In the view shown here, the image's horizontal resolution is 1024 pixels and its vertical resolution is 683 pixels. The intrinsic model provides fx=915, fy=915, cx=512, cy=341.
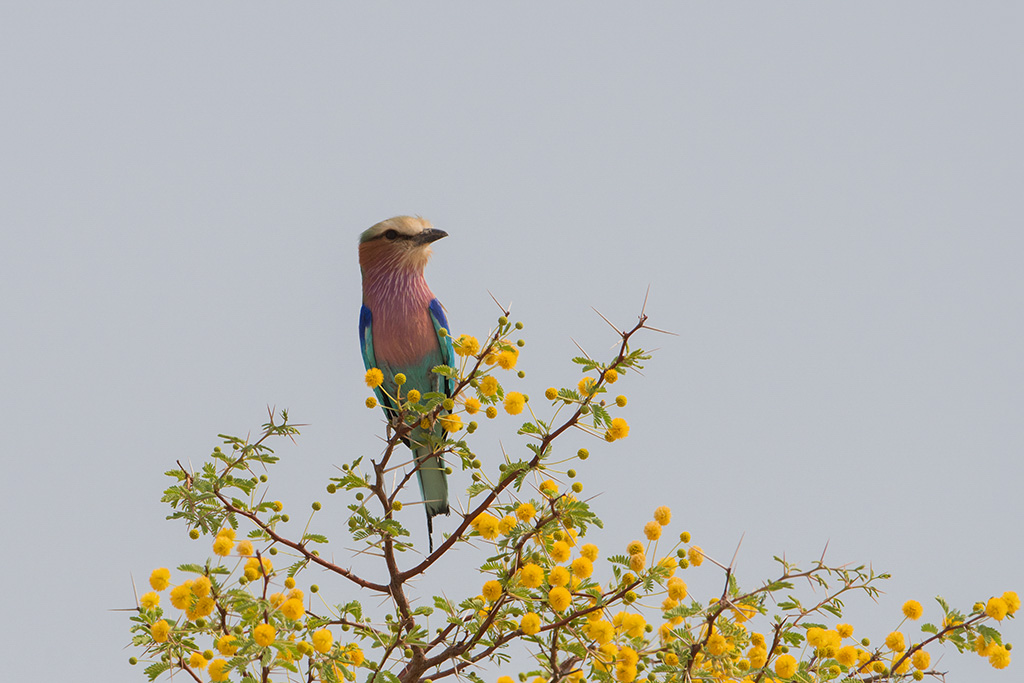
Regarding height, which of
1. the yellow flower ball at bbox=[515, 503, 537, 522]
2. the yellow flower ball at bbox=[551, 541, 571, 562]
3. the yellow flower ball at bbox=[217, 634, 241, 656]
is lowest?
the yellow flower ball at bbox=[217, 634, 241, 656]

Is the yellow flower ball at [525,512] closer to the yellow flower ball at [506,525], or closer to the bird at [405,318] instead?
the yellow flower ball at [506,525]

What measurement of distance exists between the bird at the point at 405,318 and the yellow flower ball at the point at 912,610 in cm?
261

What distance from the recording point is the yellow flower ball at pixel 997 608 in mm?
4172

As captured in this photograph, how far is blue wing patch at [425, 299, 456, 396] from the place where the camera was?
5.84 meters

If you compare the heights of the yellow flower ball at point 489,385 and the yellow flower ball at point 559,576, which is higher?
the yellow flower ball at point 489,385

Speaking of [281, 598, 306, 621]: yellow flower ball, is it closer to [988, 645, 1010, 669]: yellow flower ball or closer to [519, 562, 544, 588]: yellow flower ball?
[519, 562, 544, 588]: yellow flower ball

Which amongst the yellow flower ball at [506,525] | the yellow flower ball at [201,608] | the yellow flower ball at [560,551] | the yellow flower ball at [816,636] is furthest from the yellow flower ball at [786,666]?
the yellow flower ball at [201,608]

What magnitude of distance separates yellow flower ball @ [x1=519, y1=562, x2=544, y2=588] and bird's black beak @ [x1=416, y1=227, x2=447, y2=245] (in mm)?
2881

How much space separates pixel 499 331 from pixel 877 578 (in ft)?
6.58

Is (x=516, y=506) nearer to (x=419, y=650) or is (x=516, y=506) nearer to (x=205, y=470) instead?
(x=419, y=650)

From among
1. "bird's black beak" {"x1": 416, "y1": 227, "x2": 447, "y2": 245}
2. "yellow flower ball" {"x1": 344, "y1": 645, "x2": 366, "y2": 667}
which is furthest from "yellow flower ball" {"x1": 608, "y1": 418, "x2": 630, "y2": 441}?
"bird's black beak" {"x1": 416, "y1": 227, "x2": 447, "y2": 245}

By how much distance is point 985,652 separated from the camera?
4.26 metres

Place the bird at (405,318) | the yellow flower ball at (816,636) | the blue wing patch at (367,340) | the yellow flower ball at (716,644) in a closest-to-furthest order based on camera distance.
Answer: the yellow flower ball at (716,644), the yellow flower ball at (816,636), the bird at (405,318), the blue wing patch at (367,340)

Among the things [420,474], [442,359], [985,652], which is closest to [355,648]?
[420,474]
